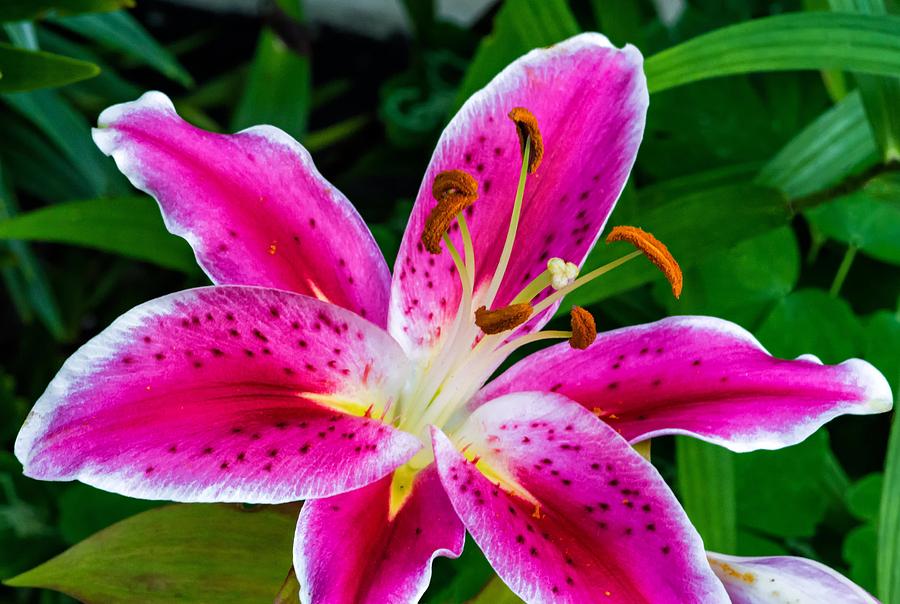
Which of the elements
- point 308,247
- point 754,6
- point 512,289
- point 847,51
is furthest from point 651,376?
point 754,6

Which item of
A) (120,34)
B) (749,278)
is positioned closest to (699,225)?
(749,278)

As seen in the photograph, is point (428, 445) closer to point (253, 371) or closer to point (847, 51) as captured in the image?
point (253, 371)

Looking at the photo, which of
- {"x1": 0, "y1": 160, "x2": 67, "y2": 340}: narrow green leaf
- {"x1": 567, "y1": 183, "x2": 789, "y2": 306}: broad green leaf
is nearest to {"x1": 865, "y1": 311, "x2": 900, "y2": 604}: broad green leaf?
{"x1": 567, "y1": 183, "x2": 789, "y2": 306}: broad green leaf

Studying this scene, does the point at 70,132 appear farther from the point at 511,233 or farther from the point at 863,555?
the point at 863,555

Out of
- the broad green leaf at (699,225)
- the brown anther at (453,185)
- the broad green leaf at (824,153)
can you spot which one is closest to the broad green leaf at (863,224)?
the broad green leaf at (824,153)

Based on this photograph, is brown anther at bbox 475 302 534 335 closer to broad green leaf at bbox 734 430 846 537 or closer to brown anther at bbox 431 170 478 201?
brown anther at bbox 431 170 478 201
